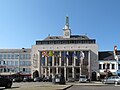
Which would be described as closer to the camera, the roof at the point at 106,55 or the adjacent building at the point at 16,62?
the roof at the point at 106,55

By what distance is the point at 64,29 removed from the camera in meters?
114

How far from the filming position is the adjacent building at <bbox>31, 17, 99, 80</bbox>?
104500 mm

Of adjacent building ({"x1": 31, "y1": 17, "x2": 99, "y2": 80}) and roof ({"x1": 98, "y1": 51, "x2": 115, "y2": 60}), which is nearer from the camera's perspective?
adjacent building ({"x1": 31, "y1": 17, "x2": 99, "y2": 80})

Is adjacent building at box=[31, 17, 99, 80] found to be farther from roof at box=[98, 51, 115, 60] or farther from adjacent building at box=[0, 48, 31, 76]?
adjacent building at box=[0, 48, 31, 76]

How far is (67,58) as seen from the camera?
4112 inches

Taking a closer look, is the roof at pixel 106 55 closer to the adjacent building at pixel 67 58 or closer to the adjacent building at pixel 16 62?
the adjacent building at pixel 67 58

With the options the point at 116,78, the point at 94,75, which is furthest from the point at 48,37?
the point at 116,78

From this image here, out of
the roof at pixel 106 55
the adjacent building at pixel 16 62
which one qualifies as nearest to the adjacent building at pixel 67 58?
the roof at pixel 106 55

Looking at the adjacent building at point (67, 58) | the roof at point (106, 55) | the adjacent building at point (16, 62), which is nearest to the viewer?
the adjacent building at point (67, 58)

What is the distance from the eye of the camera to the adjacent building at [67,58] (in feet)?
343

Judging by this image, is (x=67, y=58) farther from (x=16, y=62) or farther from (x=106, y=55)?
(x=16, y=62)

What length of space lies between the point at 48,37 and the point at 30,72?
51.5 feet

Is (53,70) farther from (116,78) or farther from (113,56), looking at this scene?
(116,78)

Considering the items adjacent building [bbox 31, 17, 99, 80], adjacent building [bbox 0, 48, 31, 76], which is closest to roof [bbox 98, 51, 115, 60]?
adjacent building [bbox 31, 17, 99, 80]
